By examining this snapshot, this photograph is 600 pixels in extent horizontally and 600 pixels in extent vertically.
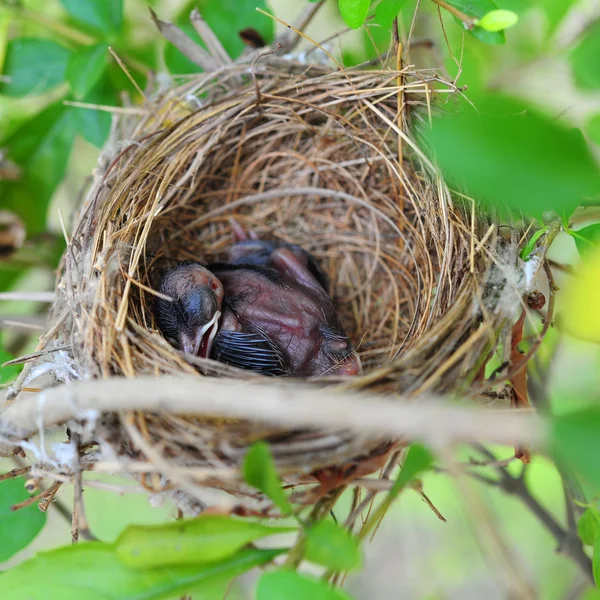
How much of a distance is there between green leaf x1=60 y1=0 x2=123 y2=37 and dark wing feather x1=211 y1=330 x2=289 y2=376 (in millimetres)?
722

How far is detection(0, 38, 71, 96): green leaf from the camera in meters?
1.23

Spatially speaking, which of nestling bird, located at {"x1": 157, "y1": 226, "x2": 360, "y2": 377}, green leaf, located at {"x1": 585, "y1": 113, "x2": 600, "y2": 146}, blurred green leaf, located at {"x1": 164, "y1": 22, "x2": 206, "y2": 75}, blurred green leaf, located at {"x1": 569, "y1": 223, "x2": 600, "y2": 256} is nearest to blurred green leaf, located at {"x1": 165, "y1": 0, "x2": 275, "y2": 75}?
blurred green leaf, located at {"x1": 164, "y1": 22, "x2": 206, "y2": 75}

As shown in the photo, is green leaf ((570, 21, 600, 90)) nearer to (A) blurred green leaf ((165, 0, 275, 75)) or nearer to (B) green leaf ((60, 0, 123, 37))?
(A) blurred green leaf ((165, 0, 275, 75))

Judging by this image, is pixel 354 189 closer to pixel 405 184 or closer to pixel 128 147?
pixel 405 184

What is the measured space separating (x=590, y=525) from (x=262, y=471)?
21.7 inches

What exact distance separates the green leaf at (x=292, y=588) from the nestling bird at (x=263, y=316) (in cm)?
60

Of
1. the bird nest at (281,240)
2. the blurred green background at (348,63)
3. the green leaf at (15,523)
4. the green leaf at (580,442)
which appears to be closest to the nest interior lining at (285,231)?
the bird nest at (281,240)

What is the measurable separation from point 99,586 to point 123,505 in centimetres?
147

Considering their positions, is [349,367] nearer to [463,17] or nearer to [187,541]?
[187,541]

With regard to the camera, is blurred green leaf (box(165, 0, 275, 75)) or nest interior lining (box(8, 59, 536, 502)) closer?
nest interior lining (box(8, 59, 536, 502))

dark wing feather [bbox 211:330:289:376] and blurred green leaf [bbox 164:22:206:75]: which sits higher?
blurred green leaf [bbox 164:22:206:75]

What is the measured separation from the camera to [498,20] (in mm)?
764

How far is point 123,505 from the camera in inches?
79.9

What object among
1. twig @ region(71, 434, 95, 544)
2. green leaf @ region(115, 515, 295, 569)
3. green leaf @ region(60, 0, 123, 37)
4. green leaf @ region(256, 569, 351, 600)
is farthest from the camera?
green leaf @ region(60, 0, 123, 37)
